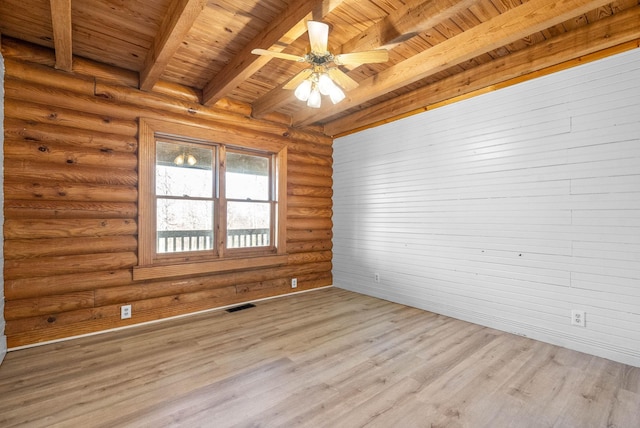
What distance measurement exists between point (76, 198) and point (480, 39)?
4.27 metres

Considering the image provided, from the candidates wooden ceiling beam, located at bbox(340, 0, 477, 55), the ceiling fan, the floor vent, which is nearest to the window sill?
the floor vent

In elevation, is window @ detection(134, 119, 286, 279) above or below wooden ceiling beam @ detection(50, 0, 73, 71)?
below

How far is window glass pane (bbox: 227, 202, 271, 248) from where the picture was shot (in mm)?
4352

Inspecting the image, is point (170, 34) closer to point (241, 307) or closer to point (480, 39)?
point (480, 39)

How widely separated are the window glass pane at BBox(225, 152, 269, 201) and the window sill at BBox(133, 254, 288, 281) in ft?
3.13

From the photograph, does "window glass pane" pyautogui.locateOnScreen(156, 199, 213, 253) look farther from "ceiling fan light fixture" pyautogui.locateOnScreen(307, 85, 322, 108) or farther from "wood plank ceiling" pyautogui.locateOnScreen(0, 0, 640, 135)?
"ceiling fan light fixture" pyautogui.locateOnScreen(307, 85, 322, 108)

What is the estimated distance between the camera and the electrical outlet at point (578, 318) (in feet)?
9.36

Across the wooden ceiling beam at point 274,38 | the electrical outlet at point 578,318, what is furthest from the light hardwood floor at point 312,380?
the wooden ceiling beam at point 274,38

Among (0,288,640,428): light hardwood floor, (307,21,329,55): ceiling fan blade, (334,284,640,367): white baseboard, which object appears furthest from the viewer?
(334,284,640,367): white baseboard

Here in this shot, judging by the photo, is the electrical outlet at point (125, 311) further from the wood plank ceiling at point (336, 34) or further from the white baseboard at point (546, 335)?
the white baseboard at point (546, 335)

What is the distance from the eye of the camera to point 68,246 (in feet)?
9.95

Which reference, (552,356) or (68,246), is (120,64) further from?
(552,356)

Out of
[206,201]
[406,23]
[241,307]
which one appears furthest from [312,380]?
[406,23]

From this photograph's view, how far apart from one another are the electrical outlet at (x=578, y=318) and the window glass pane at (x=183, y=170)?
4.44 meters
